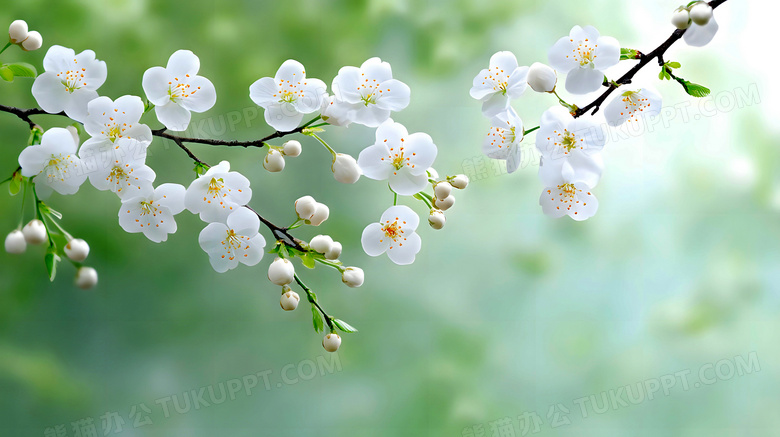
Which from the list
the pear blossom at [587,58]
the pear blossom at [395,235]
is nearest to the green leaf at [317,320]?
the pear blossom at [395,235]

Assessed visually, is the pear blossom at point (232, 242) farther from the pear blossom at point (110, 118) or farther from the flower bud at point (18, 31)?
the flower bud at point (18, 31)

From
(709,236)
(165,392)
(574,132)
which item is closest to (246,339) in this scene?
(165,392)

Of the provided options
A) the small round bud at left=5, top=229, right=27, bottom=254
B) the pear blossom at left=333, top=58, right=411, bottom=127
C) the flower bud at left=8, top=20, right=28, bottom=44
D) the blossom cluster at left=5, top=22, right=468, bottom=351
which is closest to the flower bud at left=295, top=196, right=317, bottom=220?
the blossom cluster at left=5, top=22, right=468, bottom=351

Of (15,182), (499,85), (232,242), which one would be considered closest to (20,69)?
(15,182)

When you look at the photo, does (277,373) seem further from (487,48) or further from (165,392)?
(487,48)

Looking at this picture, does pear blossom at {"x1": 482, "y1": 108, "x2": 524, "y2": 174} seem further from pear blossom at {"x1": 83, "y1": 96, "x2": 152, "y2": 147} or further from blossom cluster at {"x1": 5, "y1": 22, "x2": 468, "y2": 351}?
pear blossom at {"x1": 83, "y1": 96, "x2": 152, "y2": 147}
